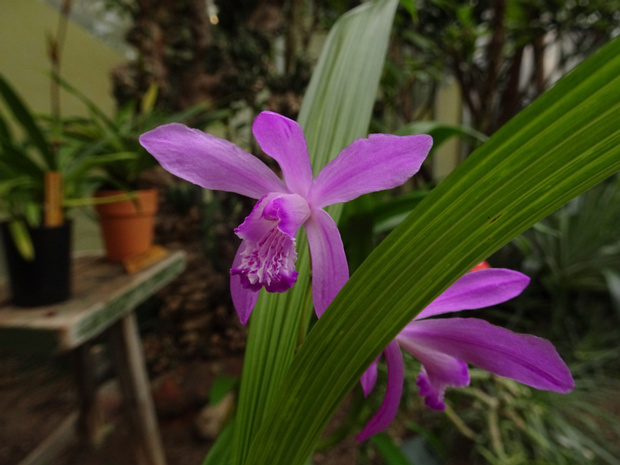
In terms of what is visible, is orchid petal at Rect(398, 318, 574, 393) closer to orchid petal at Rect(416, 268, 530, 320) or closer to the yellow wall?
orchid petal at Rect(416, 268, 530, 320)

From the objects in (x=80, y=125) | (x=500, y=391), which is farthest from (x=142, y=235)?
(x=500, y=391)

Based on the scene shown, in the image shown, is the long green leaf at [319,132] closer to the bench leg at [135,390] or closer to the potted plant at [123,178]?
the potted plant at [123,178]

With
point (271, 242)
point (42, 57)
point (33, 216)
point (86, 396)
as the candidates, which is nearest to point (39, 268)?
point (33, 216)

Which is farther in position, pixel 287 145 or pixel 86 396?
pixel 86 396

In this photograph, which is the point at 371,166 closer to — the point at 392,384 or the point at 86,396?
the point at 392,384

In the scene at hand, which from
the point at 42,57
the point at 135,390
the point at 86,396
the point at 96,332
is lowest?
the point at 86,396

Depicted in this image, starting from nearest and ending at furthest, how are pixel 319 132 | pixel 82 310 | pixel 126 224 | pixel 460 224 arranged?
pixel 460 224
pixel 319 132
pixel 82 310
pixel 126 224
